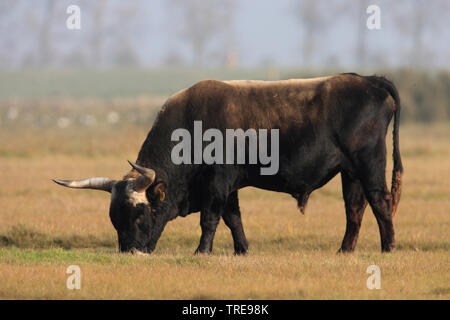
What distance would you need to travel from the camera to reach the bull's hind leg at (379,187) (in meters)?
11.1

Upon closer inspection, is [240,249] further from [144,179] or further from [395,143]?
[395,143]

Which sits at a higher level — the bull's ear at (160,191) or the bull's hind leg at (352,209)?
the bull's ear at (160,191)

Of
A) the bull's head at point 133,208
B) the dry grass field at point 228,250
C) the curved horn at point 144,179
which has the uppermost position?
the curved horn at point 144,179

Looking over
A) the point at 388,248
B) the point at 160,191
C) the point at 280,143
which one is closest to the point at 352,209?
the point at 388,248

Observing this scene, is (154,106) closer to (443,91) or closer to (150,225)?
(443,91)

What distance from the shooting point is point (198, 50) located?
9606cm

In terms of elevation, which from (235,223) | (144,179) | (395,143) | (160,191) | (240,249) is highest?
(395,143)

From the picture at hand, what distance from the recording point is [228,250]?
12.4 m

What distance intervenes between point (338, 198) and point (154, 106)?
3170 cm

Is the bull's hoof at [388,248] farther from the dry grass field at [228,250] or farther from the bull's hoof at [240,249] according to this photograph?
the bull's hoof at [240,249]

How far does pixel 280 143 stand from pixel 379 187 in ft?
4.72

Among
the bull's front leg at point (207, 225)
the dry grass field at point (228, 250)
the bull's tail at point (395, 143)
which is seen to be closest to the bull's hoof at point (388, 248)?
the dry grass field at point (228, 250)

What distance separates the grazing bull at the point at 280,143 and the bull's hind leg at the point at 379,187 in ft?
0.04
